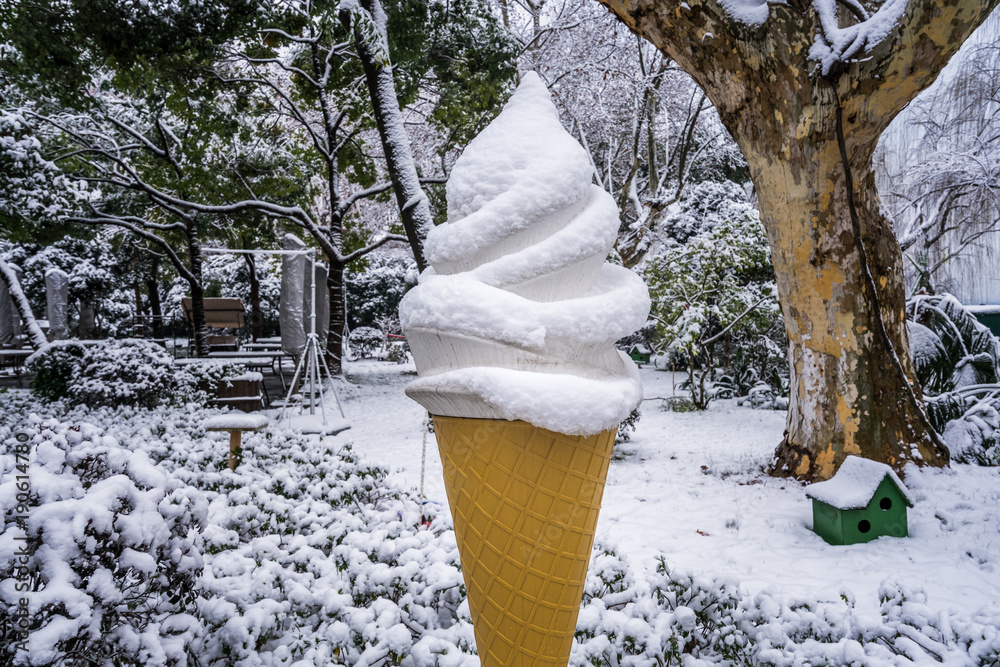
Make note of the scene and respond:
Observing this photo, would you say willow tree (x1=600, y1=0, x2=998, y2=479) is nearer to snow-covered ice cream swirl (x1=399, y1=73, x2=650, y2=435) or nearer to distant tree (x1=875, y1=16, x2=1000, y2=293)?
snow-covered ice cream swirl (x1=399, y1=73, x2=650, y2=435)

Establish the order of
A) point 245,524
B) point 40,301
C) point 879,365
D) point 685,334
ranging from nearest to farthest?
point 245,524 < point 879,365 < point 685,334 < point 40,301

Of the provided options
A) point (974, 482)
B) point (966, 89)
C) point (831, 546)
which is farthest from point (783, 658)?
point (966, 89)

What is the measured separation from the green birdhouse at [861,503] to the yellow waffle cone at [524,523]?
276cm

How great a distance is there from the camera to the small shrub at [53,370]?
28.0 feet

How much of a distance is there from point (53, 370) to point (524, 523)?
9892mm

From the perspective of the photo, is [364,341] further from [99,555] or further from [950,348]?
[99,555]

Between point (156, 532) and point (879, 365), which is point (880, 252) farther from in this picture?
point (156, 532)

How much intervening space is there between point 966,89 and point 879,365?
6.78m

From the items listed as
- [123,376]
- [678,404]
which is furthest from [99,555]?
[678,404]

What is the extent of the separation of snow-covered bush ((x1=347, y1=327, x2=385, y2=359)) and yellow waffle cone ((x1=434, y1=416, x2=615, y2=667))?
2000 cm

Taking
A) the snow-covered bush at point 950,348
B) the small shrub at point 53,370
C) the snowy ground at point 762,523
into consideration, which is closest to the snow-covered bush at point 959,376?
the snow-covered bush at point 950,348

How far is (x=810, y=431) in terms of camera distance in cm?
477

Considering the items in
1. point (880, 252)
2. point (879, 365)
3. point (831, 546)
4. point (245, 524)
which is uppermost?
point (880, 252)

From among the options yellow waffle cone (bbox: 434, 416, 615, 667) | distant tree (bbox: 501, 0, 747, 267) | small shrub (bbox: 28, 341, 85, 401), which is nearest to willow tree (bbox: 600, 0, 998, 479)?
yellow waffle cone (bbox: 434, 416, 615, 667)
